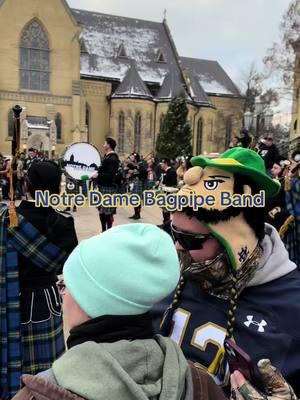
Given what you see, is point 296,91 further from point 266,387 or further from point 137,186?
point 266,387

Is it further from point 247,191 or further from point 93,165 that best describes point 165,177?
point 247,191

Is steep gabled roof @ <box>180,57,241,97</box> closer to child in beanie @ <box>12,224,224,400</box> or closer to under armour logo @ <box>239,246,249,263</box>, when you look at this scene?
under armour logo @ <box>239,246,249,263</box>

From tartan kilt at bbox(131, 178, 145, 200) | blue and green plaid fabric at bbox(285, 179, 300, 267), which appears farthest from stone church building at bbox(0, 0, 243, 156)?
blue and green plaid fabric at bbox(285, 179, 300, 267)

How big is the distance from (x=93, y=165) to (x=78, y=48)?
1155 inches

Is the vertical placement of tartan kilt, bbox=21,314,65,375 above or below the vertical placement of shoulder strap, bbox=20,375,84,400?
below

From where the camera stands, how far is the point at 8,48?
3391 cm

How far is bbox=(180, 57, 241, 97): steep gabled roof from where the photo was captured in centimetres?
4603

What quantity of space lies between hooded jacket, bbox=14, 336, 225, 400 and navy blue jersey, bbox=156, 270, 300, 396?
0.51 metres

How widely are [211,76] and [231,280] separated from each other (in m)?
48.9

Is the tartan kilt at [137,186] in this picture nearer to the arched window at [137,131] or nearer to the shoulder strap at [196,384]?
the shoulder strap at [196,384]

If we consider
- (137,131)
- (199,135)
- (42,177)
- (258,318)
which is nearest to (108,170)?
(42,177)

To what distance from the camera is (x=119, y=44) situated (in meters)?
42.3

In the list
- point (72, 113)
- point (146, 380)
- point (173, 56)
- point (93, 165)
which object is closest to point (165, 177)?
point (93, 165)

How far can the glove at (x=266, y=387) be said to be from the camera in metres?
1.17
